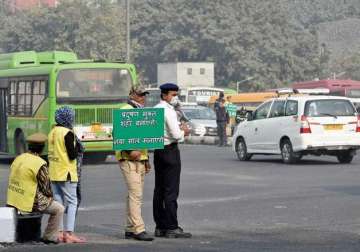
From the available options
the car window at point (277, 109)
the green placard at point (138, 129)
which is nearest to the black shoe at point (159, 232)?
the green placard at point (138, 129)

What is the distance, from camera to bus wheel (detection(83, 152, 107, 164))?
31.0m

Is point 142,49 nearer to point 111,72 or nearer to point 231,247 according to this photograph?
point 111,72

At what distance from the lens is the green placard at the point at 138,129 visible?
12789mm

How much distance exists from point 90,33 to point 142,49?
12.1m

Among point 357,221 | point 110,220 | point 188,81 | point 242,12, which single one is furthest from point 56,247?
point 242,12

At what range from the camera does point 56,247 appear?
1230 centimetres

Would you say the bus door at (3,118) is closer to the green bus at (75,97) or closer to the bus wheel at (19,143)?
the green bus at (75,97)

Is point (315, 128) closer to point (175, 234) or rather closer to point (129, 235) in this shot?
point (175, 234)

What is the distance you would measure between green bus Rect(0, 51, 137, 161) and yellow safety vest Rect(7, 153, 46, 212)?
50.5 feet

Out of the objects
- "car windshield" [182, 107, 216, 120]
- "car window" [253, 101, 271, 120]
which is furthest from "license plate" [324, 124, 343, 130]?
"car windshield" [182, 107, 216, 120]

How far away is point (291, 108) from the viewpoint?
27.2 meters

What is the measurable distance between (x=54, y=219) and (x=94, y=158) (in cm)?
1928

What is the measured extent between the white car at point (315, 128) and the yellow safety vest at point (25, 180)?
14856mm

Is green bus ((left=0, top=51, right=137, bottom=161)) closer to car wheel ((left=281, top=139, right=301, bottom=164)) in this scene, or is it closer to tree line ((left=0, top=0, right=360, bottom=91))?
car wheel ((left=281, top=139, right=301, bottom=164))
